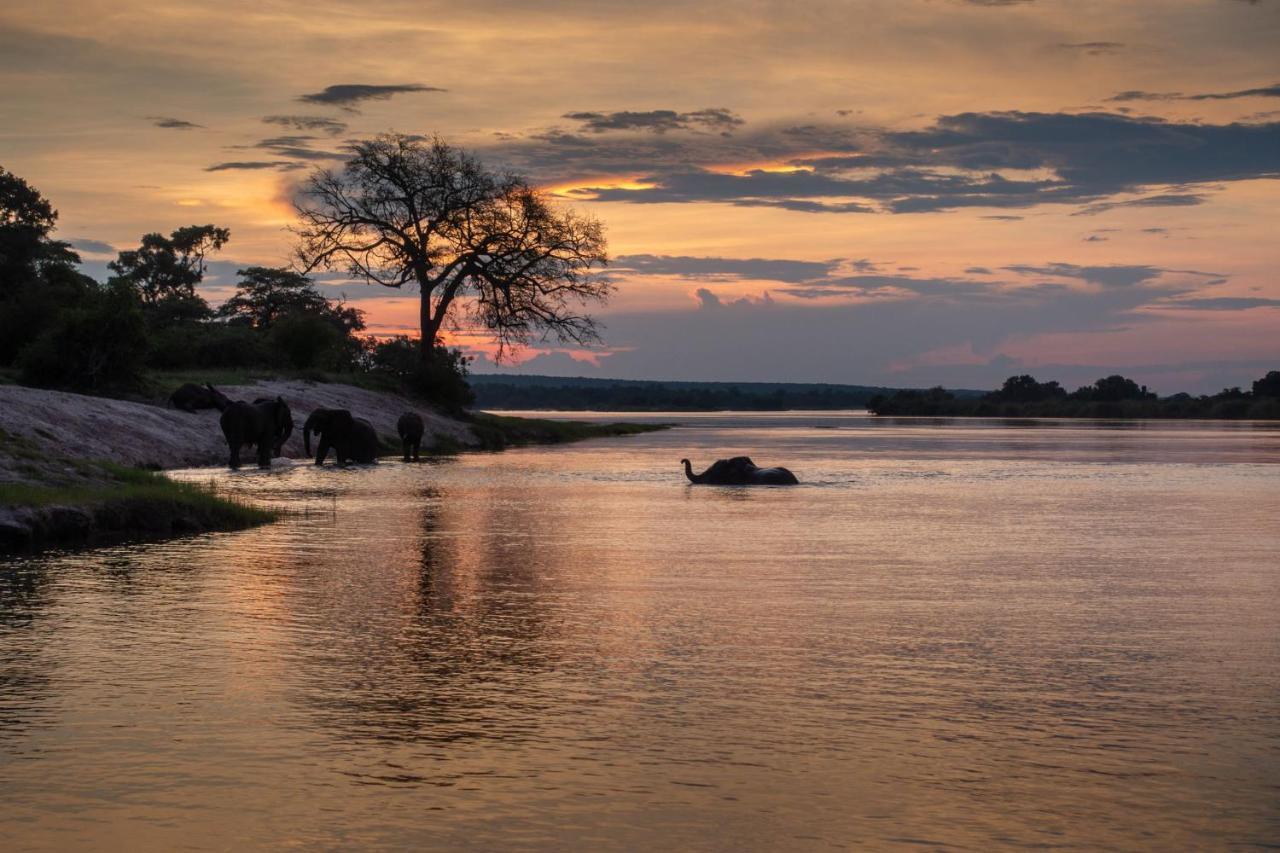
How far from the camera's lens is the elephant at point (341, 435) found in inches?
1772

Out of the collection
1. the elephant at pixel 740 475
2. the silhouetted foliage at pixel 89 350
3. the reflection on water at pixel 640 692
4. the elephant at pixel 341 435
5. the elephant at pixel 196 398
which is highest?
the silhouetted foliage at pixel 89 350

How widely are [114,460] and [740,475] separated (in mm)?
15918

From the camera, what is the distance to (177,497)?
922 inches

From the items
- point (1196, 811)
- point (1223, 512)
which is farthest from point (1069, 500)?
point (1196, 811)

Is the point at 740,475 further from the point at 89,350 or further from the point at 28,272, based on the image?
the point at 28,272

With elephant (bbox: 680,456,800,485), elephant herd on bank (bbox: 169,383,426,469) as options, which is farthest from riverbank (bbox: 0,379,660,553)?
elephant (bbox: 680,456,800,485)

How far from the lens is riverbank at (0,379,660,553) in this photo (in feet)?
68.8

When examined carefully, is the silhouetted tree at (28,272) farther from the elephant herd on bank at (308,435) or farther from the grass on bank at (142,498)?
the grass on bank at (142,498)

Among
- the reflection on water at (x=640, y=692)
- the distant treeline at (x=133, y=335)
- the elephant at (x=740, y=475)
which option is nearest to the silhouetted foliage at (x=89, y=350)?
the distant treeline at (x=133, y=335)

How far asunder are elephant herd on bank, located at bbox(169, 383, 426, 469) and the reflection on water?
1828 cm

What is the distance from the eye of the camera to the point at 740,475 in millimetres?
37594

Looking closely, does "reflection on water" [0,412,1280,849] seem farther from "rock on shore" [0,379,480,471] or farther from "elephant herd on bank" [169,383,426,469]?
"elephant herd on bank" [169,383,426,469]

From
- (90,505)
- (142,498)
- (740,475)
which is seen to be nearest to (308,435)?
(740,475)

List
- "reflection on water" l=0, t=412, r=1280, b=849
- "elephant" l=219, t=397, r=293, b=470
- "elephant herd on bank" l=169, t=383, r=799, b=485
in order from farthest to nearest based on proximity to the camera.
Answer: "elephant" l=219, t=397, r=293, b=470 → "elephant herd on bank" l=169, t=383, r=799, b=485 → "reflection on water" l=0, t=412, r=1280, b=849
